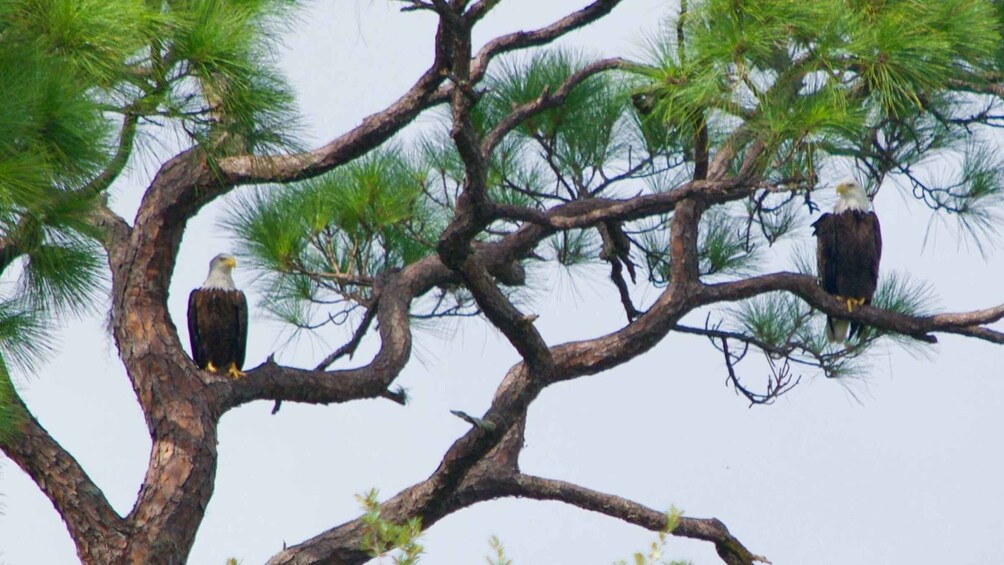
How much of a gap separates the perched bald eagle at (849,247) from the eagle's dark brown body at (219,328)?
1682 millimetres

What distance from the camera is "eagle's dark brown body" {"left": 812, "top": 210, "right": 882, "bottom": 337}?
14.3 ft

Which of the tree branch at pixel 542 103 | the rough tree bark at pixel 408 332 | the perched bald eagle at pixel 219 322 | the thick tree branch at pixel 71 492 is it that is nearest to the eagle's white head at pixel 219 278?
the perched bald eagle at pixel 219 322

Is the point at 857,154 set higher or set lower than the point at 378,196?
lower

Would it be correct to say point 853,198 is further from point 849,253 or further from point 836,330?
point 836,330

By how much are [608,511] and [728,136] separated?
91cm

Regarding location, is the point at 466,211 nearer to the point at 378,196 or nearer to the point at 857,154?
the point at 378,196

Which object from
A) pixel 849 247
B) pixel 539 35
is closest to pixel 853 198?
pixel 849 247

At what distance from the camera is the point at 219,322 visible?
4219 mm

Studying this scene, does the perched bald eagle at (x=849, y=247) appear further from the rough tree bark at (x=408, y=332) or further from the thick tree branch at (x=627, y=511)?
the thick tree branch at (x=627, y=511)

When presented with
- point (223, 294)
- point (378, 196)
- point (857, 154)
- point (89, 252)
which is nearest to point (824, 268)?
point (857, 154)

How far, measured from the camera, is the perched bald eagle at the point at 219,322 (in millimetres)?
4160

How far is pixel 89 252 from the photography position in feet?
10.1

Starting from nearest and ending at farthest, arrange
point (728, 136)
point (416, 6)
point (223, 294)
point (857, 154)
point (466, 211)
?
point (416, 6)
point (466, 211)
point (728, 136)
point (857, 154)
point (223, 294)

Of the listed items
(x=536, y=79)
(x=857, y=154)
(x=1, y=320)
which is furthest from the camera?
(x=536, y=79)
